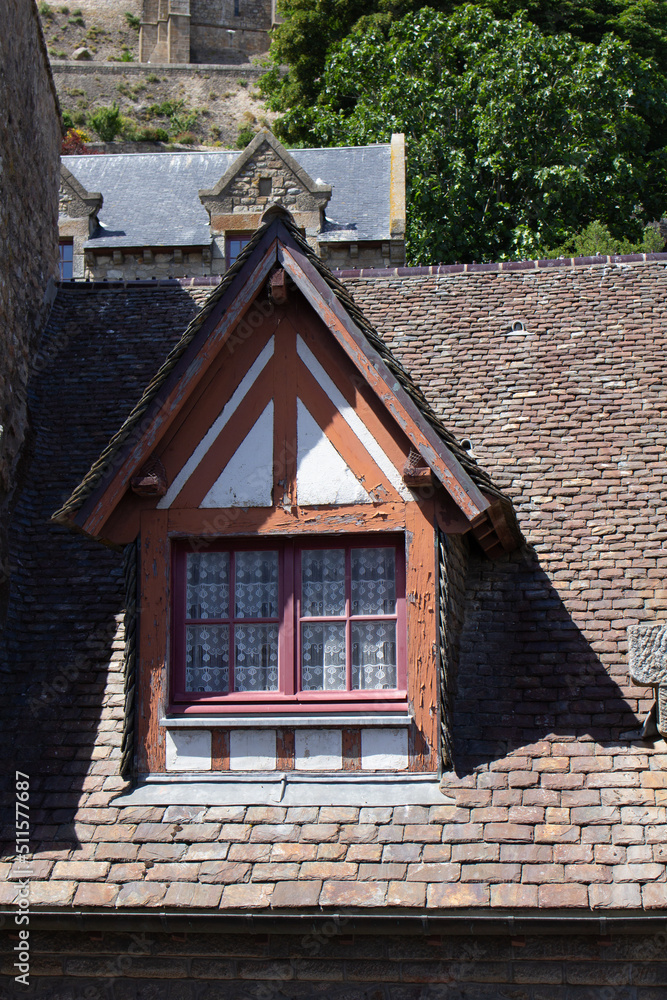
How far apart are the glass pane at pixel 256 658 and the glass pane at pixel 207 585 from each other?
7.4 inches

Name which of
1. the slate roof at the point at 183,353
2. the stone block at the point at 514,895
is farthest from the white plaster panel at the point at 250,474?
the stone block at the point at 514,895

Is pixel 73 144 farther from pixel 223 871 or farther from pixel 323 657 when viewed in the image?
pixel 223 871

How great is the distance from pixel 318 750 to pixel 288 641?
0.65 meters

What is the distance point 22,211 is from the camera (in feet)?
30.8

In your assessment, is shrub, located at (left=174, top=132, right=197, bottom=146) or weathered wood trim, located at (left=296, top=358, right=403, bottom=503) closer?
weathered wood trim, located at (left=296, top=358, right=403, bottom=503)

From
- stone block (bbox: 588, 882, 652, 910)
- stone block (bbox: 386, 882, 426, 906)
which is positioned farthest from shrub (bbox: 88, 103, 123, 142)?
stone block (bbox: 588, 882, 652, 910)

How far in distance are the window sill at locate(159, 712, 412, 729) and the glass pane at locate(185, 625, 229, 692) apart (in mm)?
236

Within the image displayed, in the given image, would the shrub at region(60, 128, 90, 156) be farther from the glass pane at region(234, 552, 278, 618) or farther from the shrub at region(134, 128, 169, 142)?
the glass pane at region(234, 552, 278, 618)

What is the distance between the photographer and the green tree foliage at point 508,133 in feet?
81.5

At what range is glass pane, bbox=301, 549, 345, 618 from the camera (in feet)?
21.5

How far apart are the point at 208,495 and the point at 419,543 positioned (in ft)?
4.41

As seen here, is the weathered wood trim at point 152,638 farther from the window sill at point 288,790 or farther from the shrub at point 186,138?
the shrub at point 186,138

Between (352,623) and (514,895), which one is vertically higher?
(352,623)

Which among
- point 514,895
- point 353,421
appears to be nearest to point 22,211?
point 353,421
